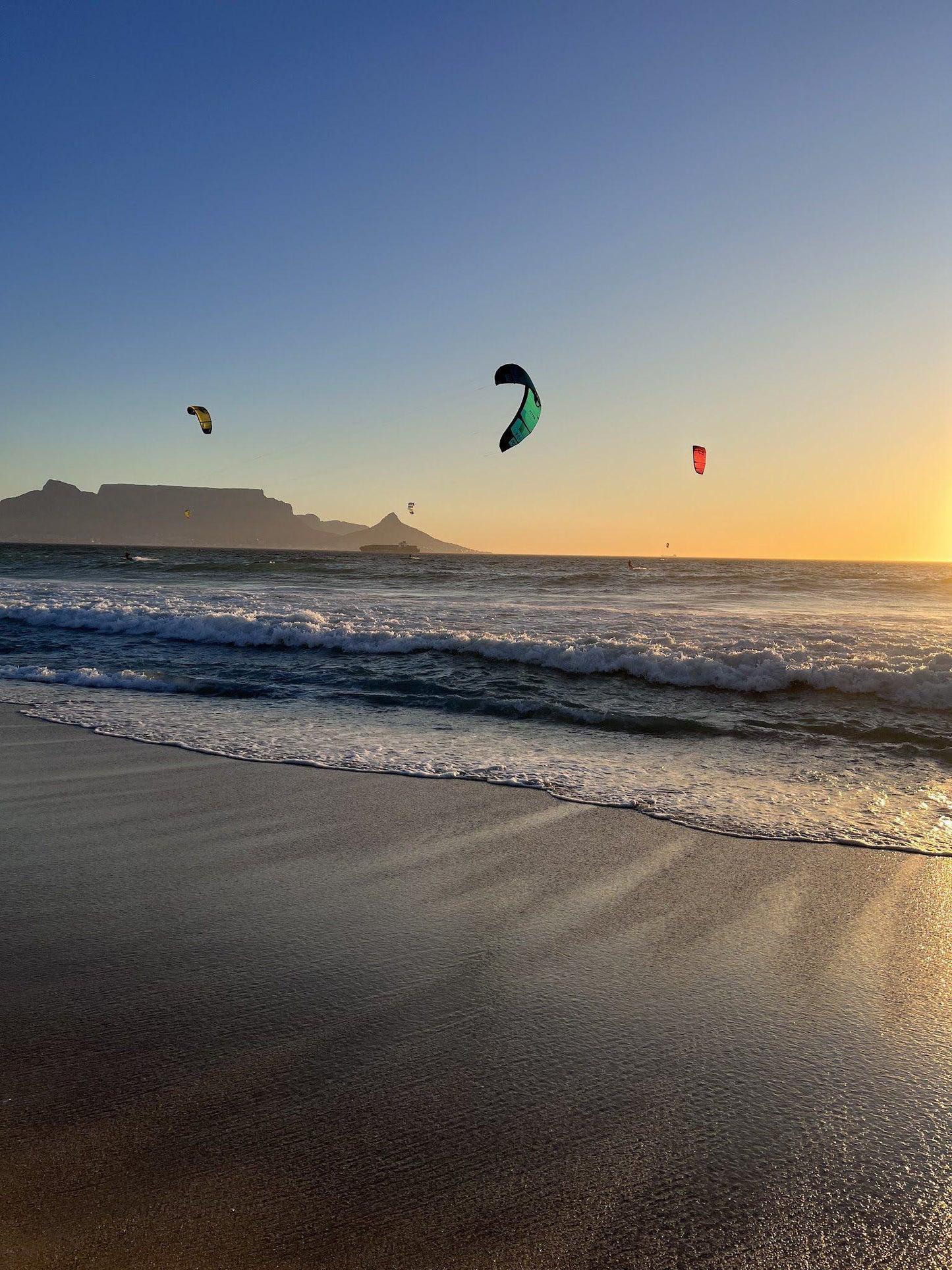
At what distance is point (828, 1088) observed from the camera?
2.00 meters

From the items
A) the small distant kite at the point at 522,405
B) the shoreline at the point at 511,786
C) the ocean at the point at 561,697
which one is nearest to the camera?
the shoreline at the point at 511,786

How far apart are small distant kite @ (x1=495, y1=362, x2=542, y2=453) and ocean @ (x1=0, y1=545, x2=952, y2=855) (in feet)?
12.1

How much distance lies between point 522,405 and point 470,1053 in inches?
575

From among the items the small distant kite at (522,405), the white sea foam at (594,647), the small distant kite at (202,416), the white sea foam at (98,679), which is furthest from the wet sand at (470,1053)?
the small distant kite at (202,416)

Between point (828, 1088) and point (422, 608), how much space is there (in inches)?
643

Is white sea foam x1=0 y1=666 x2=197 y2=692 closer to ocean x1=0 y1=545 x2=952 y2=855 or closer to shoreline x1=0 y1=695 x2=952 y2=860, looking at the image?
ocean x1=0 y1=545 x2=952 y2=855

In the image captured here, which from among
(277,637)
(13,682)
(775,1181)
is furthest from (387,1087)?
(277,637)

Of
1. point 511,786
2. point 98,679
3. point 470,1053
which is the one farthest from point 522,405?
point 470,1053

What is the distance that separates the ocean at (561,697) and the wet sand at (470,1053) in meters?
1.31

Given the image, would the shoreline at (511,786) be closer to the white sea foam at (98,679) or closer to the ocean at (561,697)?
the ocean at (561,697)

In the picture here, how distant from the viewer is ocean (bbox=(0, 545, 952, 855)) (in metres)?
5.06

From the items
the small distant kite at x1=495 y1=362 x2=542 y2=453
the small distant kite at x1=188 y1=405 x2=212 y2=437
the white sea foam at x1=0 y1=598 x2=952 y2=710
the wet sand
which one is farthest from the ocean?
the small distant kite at x1=188 y1=405 x2=212 y2=437

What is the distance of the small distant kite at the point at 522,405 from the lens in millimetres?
14940

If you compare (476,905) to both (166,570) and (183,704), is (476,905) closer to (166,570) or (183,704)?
(183,704)
